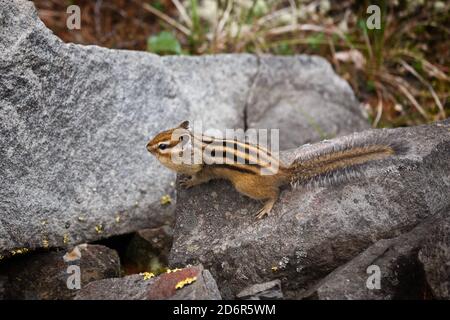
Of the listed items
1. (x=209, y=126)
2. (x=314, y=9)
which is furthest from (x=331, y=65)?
(x=209, y=126)

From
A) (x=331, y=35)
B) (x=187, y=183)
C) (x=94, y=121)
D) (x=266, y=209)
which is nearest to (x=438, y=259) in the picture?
(x=266, y=209)

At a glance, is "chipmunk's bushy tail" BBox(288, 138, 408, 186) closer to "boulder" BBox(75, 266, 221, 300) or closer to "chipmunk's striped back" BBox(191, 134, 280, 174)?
"chipmunk's striped back" BBox(191, 134, 280, 174)

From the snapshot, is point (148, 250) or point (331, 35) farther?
point (331, 35)

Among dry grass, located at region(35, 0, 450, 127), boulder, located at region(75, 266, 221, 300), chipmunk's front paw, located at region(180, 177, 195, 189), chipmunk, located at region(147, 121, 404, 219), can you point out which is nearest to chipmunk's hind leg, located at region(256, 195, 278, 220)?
chipmunk, located at region(147, 121, 404, 219)

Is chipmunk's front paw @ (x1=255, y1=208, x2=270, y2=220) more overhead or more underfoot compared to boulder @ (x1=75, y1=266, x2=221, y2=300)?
more overhead

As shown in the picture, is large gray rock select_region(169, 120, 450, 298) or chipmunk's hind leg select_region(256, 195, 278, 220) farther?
chipmunk's hind leg select_region(256, 195, 278, 220)

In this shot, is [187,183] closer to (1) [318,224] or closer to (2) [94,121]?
(2) [94,121]
